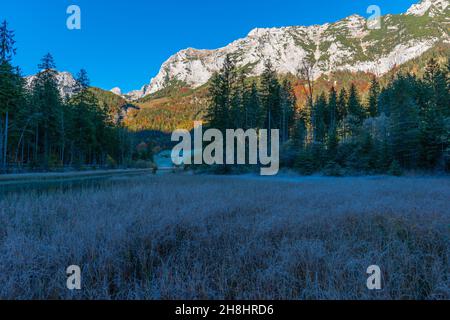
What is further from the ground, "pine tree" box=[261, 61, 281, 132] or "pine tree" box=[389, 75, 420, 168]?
"pine tree" box=[261, 61, 281, 132]

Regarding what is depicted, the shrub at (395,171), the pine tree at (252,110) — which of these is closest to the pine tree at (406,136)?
the shrub at (395,171)

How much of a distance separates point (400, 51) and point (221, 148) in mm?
186771

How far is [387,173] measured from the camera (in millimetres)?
21562

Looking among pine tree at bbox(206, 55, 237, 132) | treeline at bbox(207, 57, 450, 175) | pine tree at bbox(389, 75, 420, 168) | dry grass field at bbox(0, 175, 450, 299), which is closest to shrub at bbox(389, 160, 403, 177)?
treeline at bbox(207, 57, 450, 175)

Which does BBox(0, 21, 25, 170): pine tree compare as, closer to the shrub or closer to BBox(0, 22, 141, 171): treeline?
BBox(0, 22, 141, 171): treeline

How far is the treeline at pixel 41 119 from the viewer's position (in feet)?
93.0

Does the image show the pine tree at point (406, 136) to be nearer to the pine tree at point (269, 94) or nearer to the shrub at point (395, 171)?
the shrub at point (395, 171)

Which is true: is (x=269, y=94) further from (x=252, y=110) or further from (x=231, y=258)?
(x=231, y=258)

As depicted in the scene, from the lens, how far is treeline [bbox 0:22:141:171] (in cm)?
2834

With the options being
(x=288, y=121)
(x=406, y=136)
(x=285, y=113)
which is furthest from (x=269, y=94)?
(x=406, y=136)

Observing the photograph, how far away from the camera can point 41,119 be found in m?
35.0

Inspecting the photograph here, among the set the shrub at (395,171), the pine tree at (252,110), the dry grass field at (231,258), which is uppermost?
the pine tree at (252,110)

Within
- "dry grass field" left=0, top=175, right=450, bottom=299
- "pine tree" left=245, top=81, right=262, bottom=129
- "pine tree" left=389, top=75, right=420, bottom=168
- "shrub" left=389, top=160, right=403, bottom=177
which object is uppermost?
"pine tree" left=245, top=81, right=262, bottom=129

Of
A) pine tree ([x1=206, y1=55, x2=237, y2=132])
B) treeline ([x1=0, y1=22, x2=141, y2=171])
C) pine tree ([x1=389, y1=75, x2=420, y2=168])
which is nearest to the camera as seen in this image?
pine tree ([x1=389, y1=75, x2=420, y2=168])
